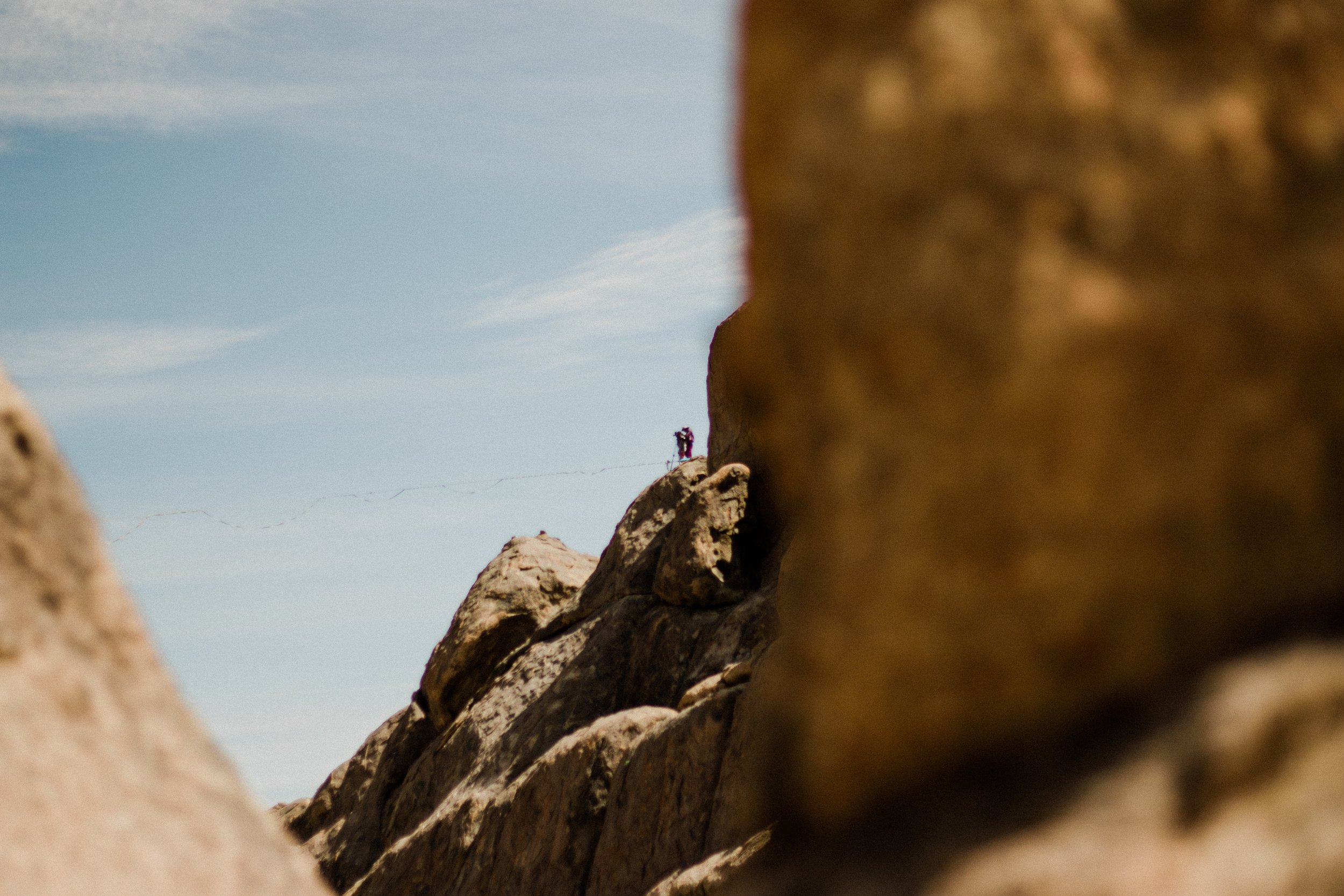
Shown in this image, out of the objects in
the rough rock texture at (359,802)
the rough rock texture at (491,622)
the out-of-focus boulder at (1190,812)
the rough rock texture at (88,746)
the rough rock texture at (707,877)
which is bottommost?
the rough rock texture at (359,802)

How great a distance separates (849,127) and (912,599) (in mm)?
606

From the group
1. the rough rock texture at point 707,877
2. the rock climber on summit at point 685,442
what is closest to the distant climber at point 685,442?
the rock climber on summit at point 685,442

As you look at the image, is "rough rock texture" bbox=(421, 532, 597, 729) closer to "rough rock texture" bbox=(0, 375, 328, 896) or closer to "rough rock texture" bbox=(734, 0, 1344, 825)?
"rough rock texture" bbox=(0, 375, 328, 896)

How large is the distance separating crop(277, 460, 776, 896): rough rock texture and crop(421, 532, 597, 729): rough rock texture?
41mm

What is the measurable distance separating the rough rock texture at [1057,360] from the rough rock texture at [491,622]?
12206 millimetres

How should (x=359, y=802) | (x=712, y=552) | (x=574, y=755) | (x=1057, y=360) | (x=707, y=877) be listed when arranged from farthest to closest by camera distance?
(x=359, y=802) < (x=712, y=552) < (x=574, y=755) < (x=707, y=877) < (x=1057, y=360)

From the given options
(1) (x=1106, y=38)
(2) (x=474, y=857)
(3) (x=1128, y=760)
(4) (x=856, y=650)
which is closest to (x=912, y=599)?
(4) (x=856, y=650)

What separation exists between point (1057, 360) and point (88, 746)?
158 centimetres

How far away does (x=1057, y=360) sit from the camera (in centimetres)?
158

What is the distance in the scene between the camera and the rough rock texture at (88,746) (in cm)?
192

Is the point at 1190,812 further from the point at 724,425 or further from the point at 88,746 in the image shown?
the point at 724,425

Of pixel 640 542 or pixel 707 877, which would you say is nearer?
pixel 707 877

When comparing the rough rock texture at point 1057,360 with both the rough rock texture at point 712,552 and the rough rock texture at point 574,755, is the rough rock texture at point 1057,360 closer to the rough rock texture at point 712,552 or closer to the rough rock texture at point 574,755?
the rough rock texture at point 574,755

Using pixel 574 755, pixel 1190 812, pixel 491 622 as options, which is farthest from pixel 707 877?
pixel 491 622
